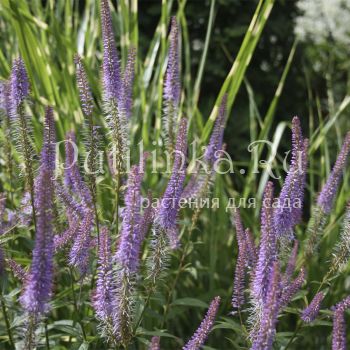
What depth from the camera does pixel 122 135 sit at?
2.79 meters

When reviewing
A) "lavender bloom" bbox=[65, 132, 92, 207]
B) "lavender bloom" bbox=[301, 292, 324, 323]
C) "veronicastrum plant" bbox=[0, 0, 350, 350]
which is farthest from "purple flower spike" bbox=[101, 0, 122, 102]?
"lavender bloom" bbox=[301, 292, 324, 323]

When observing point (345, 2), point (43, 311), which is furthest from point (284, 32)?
point (43, 311)

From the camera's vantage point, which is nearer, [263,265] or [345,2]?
[263,265]

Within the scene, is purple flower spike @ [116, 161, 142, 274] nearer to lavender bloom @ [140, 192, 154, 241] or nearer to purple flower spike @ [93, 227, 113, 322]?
purple flower spike @ [93, 227, 113, 322]

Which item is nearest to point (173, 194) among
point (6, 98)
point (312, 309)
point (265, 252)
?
point (265, 252)

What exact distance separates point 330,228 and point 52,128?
7.89 ft

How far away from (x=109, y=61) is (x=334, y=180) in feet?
3.91

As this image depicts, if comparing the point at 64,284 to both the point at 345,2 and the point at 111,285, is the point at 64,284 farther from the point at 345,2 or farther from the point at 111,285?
the point at 345,2

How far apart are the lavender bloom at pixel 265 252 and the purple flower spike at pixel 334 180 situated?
0.71m

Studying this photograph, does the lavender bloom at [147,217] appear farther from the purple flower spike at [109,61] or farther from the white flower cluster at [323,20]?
the white flower cluster at [323,20]

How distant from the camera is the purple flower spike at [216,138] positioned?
304cm

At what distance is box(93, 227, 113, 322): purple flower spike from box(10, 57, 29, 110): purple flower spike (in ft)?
2.39

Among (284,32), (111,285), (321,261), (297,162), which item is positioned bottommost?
(321,261)

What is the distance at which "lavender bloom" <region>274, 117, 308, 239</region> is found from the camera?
2.40 m
